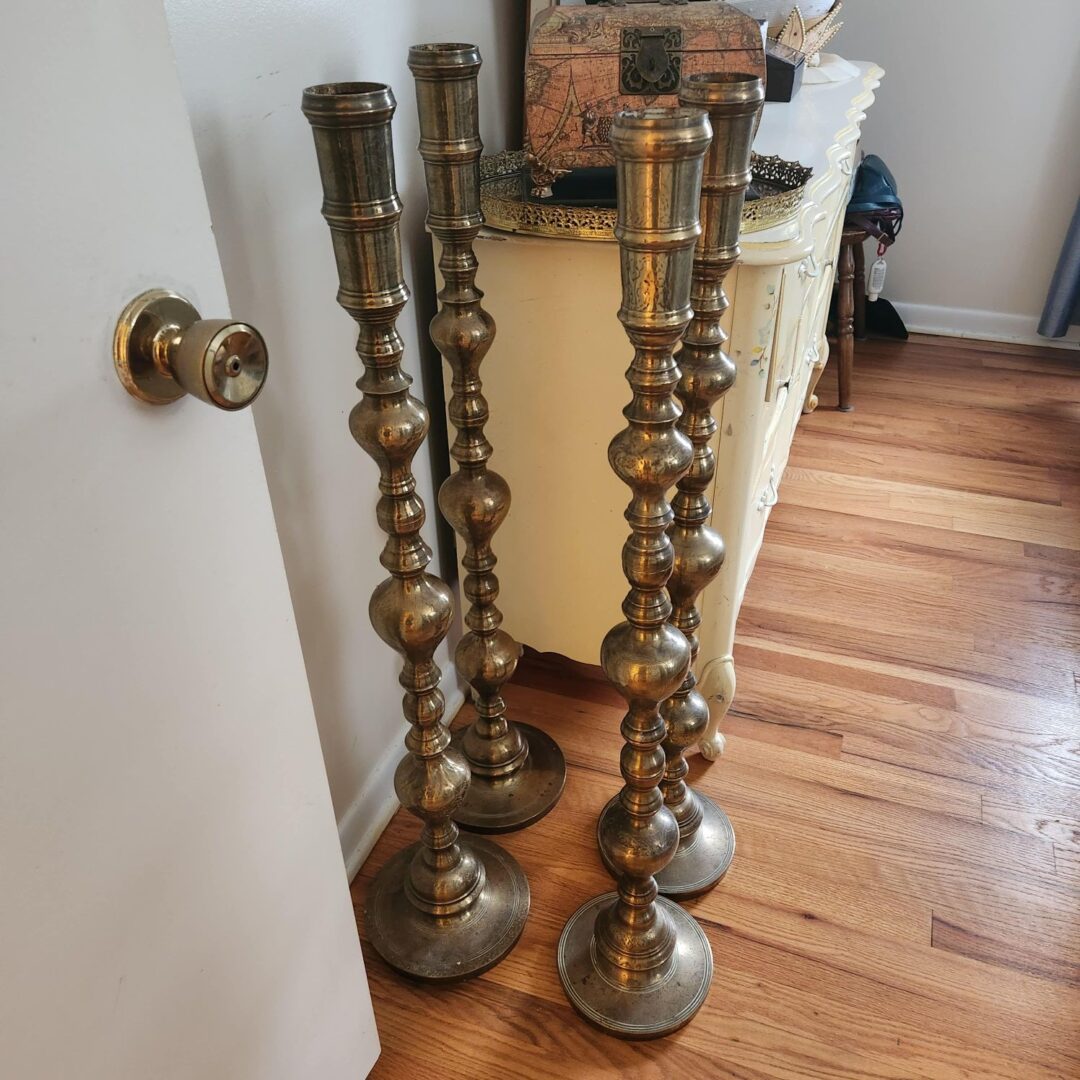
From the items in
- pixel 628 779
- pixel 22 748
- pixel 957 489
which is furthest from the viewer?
pixel 957 489

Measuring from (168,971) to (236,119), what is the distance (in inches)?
27.2

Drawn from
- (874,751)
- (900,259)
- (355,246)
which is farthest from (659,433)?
(900,259)

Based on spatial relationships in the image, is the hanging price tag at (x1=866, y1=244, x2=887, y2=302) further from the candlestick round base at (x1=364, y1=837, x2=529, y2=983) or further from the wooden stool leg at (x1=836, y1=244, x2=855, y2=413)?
the candlestick round base at (x1=364, y1=837, x2=529, y2=983)

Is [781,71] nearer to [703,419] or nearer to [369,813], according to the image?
[703,419]

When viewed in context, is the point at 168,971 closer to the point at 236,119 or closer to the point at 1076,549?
the point at 236,119

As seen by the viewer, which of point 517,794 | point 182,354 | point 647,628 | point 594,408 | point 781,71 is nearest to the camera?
point 182,354

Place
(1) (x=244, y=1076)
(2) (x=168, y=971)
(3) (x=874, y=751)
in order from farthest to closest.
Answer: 1. (3) (x=874, y=751)
2. (1) (x=244, y=1076)
3. (2) (x=168, y=971)

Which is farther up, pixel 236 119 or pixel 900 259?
pixel 236 119

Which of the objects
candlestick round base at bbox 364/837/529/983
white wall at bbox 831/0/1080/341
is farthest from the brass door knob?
white wall at bbox 831/0/1080/341

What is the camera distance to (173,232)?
0.51 meters

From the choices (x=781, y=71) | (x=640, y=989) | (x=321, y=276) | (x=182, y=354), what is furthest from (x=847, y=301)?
(x=182, y=354)

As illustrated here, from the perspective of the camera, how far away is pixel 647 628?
881 millimetres

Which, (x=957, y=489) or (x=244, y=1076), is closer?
(x=244, y=1076)

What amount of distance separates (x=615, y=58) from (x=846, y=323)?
1439mm
